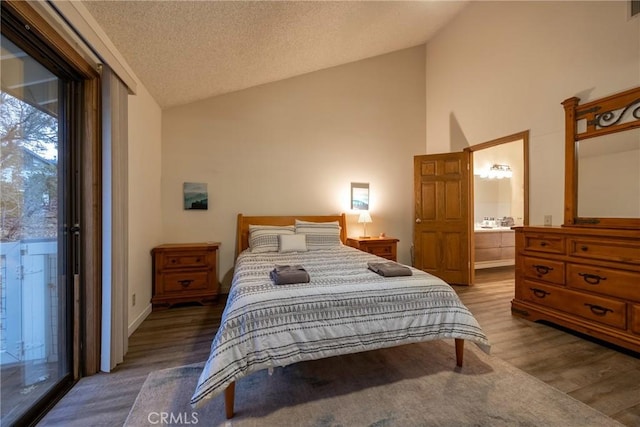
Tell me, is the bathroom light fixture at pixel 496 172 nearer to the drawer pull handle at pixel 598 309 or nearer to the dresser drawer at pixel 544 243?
the dresser drawer at pixel 544 243

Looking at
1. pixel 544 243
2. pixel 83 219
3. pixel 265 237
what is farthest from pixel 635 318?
pixel 83 219

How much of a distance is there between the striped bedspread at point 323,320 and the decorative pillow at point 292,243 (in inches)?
44.1

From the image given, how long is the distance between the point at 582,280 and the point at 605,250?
327mm

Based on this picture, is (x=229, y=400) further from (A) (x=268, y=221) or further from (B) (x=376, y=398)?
(A) (x=268, y=221)

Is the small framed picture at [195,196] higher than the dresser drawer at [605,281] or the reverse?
higher

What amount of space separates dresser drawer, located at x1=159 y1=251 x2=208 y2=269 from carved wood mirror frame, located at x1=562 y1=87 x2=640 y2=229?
3906mm

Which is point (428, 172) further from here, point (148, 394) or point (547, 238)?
point (148, 394)

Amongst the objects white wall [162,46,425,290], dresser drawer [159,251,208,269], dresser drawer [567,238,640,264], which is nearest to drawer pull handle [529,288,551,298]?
dresser drawer [567,238,640,264]

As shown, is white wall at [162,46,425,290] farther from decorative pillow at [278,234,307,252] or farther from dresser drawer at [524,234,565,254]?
dresser drawer at [524,234,565,254]

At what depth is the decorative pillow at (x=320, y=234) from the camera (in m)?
3.53

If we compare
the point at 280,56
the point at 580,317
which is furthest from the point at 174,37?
the point at 580,317

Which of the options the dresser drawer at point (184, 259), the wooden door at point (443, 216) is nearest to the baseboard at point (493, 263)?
the wooden door at point (443, 216)

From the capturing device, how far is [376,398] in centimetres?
163

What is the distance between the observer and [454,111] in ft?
14.2
